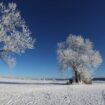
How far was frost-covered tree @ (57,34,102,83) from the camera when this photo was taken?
172 feet

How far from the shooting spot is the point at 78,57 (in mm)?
52375

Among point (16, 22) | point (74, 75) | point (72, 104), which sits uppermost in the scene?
point (16, 22)

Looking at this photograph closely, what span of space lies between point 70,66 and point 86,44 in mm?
5978

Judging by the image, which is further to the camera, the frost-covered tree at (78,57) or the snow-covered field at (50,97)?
the frost-covered tree at (78,57)

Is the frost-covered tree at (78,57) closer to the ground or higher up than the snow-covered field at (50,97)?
higher up

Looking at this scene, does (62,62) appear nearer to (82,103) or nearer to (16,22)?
(16,22)

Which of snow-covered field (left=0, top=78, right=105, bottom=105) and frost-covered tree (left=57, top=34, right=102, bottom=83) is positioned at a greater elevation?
frost-covered tree (left=57, top=34, right=102, bottom=83)

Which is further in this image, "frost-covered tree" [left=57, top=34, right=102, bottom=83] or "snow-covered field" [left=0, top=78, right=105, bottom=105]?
"frost-covered tree" [left=57, top=34, right=102, bottom=83]

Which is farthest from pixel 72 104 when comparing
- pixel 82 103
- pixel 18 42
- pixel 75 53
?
pixel 75 53

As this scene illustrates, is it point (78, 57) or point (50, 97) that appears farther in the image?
point (78, 57)

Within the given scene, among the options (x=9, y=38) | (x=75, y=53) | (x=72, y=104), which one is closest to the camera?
(x=72, y=104)

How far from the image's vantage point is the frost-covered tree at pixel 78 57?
52.4 metres

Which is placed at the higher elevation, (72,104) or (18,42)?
(18,42)

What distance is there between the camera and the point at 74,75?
53.3 meters
